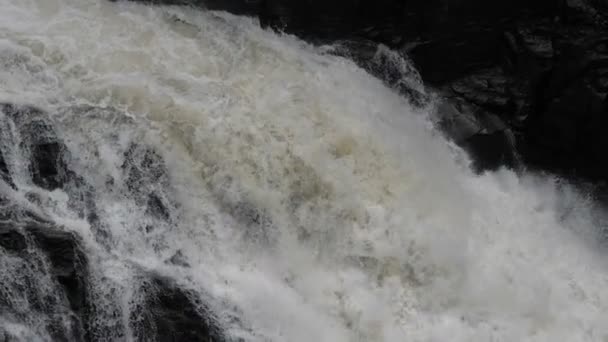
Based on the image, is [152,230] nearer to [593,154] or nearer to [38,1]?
[38,1]

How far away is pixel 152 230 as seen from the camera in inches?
360

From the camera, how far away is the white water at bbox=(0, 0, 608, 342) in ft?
29.9

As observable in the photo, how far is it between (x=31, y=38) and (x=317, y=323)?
656cm

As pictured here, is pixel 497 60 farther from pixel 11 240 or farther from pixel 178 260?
pixel 11 240

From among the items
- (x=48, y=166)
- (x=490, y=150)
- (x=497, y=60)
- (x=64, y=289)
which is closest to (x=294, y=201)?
(x=64, y=289)

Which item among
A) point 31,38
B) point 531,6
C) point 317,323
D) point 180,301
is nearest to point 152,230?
point 180,301

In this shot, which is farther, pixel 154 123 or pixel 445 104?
pixel 445 104

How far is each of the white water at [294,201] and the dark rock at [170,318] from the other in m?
0.23

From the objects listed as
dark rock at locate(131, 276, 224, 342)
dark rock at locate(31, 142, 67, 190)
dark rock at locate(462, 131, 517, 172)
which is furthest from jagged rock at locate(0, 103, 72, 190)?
dark rock at locate(462, 131, 517, 172)

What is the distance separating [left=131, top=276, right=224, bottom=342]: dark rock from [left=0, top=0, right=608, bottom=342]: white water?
0.23 metres

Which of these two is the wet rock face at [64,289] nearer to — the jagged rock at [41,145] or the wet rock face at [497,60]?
the jagged rock at [41,145]

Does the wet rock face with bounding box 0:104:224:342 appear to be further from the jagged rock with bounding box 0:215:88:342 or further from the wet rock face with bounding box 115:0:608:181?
the wet rock face with bounding box 115:0:608:181

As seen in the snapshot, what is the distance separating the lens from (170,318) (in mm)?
8547

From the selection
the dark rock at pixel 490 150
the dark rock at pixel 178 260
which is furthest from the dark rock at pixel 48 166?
the dark rock at pixel 490 150
